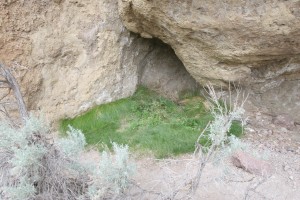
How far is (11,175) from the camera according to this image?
2896 mm

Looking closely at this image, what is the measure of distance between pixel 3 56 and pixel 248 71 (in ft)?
8.88

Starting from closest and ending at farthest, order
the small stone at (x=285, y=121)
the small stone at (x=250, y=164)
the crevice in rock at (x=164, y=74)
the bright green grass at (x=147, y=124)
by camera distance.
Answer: the small stone at (x=250, y=164) → the bright green grass at (x=147, y=124) → the small stone at (x=285, y=121) → the crevice in rock at (x=164, y=74)

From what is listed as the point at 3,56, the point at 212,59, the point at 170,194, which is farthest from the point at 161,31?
the point at 170,194

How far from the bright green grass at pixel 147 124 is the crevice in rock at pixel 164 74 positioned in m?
0.23

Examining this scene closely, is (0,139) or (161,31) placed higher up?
(161,31)

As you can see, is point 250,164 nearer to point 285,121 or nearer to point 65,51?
point 285,121

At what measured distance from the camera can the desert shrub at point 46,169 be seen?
9.06ft

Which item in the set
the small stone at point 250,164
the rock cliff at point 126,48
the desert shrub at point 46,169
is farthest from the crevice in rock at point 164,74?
the desert shrub at point 46,169

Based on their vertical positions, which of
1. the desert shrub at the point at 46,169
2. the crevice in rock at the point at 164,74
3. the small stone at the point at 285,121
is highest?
the crevice in rock at the point at 164,74

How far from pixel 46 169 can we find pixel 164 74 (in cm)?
266

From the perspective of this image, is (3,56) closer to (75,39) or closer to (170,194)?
(75,39)

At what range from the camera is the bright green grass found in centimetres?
410

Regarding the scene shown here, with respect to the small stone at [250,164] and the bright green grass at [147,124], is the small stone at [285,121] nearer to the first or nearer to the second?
the bright green grass at [147,124]

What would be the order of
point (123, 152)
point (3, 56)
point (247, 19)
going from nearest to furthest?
point (123, 152)
point (247, 19)
point (3, 56)
